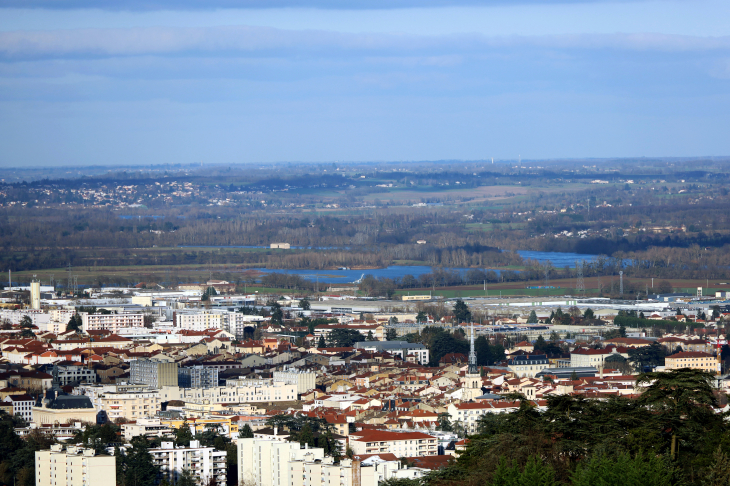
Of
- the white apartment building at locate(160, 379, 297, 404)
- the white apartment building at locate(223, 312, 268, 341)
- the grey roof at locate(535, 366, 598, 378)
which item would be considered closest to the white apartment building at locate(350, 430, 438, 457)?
the white apartment building at locate(160, 379, 297, 404)

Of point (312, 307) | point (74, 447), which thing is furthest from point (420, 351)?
point (74, 447)

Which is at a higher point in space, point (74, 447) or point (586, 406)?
point (586, 406)

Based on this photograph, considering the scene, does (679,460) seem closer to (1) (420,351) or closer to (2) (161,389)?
(2) (161,389)

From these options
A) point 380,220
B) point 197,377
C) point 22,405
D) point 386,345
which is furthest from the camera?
point 380,220

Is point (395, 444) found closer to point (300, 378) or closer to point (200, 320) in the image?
point (300, 378)

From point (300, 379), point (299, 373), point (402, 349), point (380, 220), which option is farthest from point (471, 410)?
point (380, 220)

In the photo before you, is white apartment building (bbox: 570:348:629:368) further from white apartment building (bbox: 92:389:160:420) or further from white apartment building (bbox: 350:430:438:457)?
white apartment building (bbox: 350:430:438:457)
